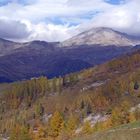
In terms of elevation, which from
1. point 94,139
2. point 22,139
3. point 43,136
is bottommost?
point 43,136

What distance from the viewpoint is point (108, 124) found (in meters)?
151

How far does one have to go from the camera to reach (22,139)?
426ft

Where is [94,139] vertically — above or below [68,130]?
above

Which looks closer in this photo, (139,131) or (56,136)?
(139,131)

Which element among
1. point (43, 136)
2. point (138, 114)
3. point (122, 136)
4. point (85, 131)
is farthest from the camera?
point (138, 114)

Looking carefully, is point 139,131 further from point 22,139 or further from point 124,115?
point 124,115

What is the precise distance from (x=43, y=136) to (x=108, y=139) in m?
94.3

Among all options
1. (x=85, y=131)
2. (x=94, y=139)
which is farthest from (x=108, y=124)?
(x=94, y=139)

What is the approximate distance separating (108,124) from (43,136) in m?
27.6

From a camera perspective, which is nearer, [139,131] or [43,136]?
[139,131]

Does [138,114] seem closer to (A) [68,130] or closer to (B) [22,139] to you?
(A) [68,130]

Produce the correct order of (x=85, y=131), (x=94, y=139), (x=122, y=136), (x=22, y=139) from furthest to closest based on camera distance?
(x=85, y=131) < (x=22, y=139) < (x=94, y=139) < (x=122, y=136)

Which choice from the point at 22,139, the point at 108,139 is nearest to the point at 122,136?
the point at 108,139

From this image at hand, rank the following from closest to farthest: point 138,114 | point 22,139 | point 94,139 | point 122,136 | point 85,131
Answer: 1. point 122,136
2. point 94,139
3. point 22,139
4. point 85,131
5. point 138,114
